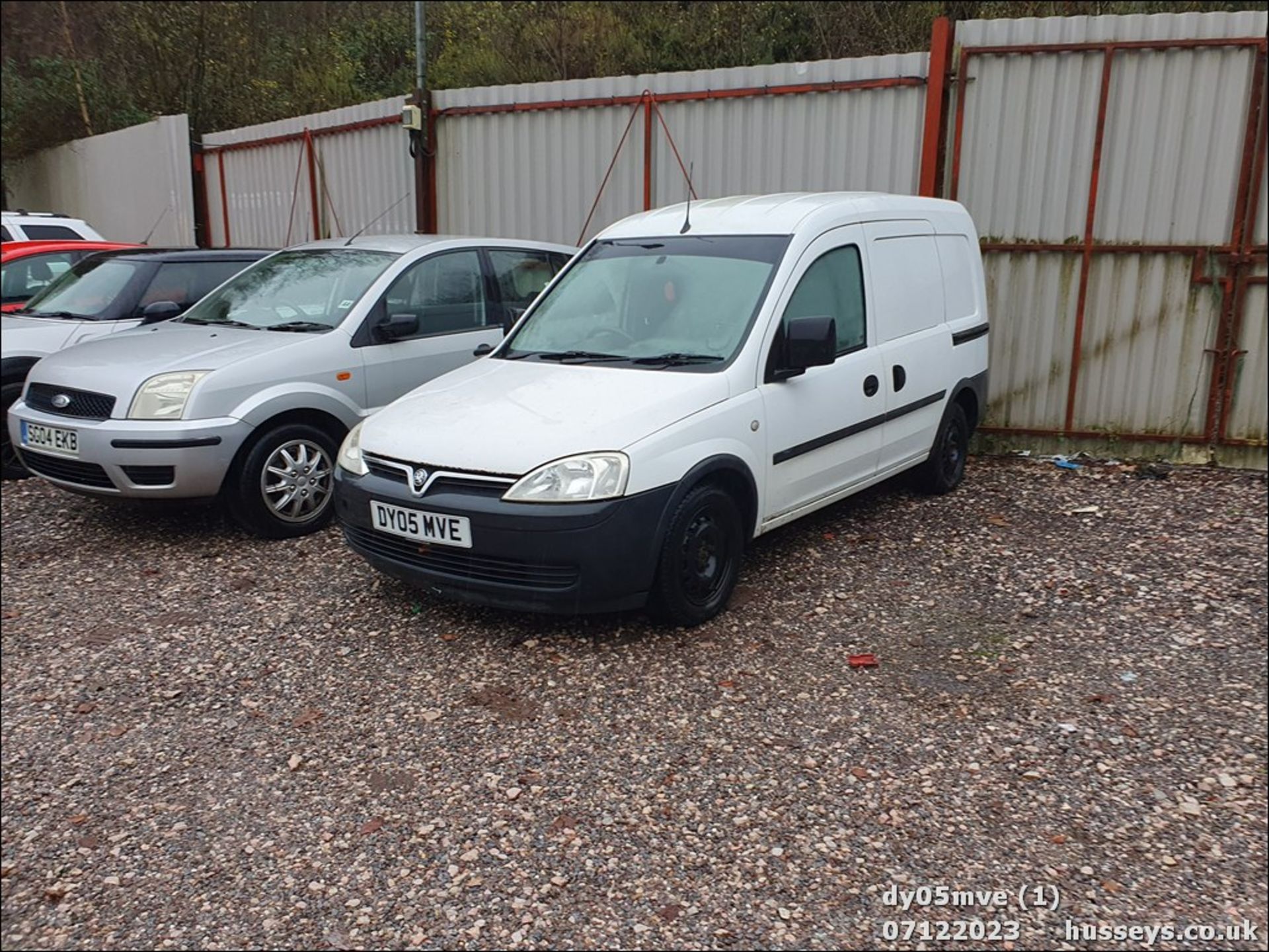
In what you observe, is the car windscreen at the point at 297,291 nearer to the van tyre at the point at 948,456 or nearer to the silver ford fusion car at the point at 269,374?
the silver ford fusion car at the point at 269,374

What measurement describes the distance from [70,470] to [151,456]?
62 cm

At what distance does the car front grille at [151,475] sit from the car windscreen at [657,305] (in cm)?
193

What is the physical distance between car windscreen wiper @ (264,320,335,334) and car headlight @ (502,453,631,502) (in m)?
2.61

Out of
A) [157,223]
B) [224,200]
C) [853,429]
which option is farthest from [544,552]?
[157,223]

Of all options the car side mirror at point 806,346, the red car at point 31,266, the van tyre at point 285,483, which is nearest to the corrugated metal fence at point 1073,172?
the car side mirror at point 806,346

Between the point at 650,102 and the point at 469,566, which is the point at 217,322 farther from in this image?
the point at 650,102

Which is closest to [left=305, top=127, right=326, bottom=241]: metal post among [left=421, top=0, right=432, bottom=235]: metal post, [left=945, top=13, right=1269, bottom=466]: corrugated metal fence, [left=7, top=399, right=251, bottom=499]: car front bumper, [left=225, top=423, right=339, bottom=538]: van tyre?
[left=421, top=0, right=432, bottom=235]: metal post

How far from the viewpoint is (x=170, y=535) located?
593cm

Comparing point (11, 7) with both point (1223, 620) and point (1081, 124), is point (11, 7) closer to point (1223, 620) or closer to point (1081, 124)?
point (1081, 124)

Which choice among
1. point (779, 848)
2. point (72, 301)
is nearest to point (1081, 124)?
point (779, 848)

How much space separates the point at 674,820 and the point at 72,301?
6.75m

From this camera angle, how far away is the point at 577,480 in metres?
4.05

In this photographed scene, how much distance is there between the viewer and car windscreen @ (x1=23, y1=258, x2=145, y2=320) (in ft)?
24.7

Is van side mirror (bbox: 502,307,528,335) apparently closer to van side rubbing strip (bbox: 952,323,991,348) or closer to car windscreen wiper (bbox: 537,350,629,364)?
car windscreen wiper (bbox: 537,350,629,364)
